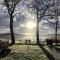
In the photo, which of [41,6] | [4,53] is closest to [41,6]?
[41,6]

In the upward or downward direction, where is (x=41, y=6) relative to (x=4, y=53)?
upward

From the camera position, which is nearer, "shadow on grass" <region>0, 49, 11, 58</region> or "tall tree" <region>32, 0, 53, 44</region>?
"shadow on grass" <region>0, 49, 11, 58</region>

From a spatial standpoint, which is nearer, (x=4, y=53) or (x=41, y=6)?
(x=4, y=53)

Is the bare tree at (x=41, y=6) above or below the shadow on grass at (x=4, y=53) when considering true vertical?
above

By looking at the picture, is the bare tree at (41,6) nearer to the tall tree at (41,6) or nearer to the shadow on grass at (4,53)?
the tall tree at (41,6)

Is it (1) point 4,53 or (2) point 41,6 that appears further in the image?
(2) point 41,6

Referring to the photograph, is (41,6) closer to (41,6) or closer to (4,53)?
(41,6)

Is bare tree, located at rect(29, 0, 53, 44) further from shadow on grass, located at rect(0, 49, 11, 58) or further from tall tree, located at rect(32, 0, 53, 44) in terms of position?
shadow on grass, located at rect(0, 49, 11, 58)

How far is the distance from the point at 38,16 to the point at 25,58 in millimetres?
12693

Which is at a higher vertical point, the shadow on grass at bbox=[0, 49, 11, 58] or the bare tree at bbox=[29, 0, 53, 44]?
the bare tree at bbox=[29, 0, 53, 44]

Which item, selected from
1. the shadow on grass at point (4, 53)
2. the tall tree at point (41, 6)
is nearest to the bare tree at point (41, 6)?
the tall tree at point (41, 6)

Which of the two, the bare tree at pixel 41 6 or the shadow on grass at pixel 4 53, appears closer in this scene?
the shadow on grass at pixel 4 53

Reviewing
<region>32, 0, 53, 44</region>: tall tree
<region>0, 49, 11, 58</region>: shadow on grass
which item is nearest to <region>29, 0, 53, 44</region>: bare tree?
<region>32, 0, 53, 44</region>: tall tree

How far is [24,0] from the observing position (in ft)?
96.9
